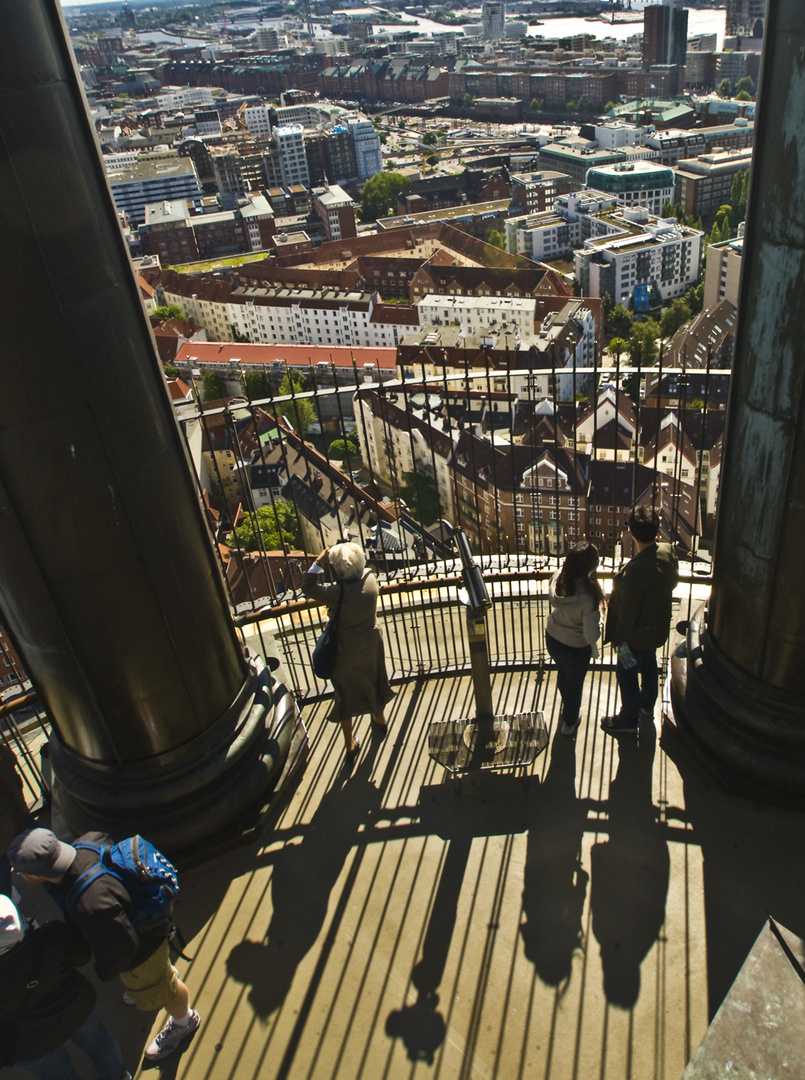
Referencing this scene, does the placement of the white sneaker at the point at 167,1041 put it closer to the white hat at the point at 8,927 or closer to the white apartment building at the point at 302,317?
the white hat at the point at 8,927

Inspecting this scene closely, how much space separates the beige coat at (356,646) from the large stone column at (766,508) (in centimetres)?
126

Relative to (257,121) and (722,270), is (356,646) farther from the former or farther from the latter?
(257,121)

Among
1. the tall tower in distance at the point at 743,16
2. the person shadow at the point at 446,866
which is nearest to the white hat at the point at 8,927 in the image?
the person shadow at the point at 446,866

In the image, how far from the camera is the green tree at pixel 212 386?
3834cm

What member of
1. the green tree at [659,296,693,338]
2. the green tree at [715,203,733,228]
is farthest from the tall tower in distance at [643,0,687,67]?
the green tree at [659,296,693,338]

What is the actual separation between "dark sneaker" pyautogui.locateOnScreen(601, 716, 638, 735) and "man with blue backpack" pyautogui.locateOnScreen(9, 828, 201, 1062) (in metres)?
1.99

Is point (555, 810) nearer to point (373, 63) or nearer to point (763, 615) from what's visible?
point (763, 615)

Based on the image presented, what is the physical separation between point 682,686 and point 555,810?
733 mm

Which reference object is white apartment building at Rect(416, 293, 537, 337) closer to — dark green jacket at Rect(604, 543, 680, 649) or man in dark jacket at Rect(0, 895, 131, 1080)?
dark green jacket at Rect(604, 543, 680, 649)

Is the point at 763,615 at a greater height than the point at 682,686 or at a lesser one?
greater

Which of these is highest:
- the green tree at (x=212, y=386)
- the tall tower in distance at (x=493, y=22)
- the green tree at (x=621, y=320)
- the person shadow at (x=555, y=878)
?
the person shadow at (x=555, y=878)

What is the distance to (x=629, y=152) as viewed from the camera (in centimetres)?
6538

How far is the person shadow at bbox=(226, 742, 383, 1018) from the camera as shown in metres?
→ 2.97

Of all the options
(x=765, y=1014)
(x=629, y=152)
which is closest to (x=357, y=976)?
(x=765, y=1014)
